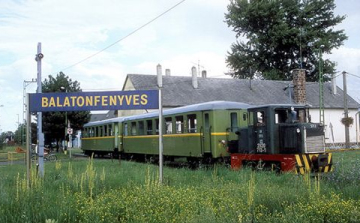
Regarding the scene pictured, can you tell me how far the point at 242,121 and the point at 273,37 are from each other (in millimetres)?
35863

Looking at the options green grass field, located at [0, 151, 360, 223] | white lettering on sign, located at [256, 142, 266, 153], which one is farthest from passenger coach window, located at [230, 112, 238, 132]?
green grass field, located at [0, 151, 360, 223]

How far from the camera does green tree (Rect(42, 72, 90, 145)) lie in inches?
1622

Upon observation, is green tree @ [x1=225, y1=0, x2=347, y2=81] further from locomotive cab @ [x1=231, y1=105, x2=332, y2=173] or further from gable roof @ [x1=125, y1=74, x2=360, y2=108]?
locomotive cab @ [x1=231, y1=105, x2=332, y2=173]

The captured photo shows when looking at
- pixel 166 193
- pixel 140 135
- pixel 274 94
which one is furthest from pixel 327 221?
pixel 274 94

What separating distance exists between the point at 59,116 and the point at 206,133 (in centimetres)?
2571

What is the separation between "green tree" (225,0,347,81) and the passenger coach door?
114 ft

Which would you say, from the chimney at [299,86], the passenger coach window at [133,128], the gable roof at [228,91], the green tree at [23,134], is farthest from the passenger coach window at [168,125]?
the green tree at [23,134]

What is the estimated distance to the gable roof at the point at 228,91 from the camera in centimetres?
4475

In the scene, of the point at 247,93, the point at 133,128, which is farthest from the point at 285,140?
the point at 247,93

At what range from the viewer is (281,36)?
171 ft

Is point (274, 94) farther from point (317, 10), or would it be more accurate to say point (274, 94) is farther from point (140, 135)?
point (140, 135)

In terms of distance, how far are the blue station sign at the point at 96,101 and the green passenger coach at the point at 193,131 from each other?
286 inches

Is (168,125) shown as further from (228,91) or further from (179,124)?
(228,91)

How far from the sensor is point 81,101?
11.6 meters
